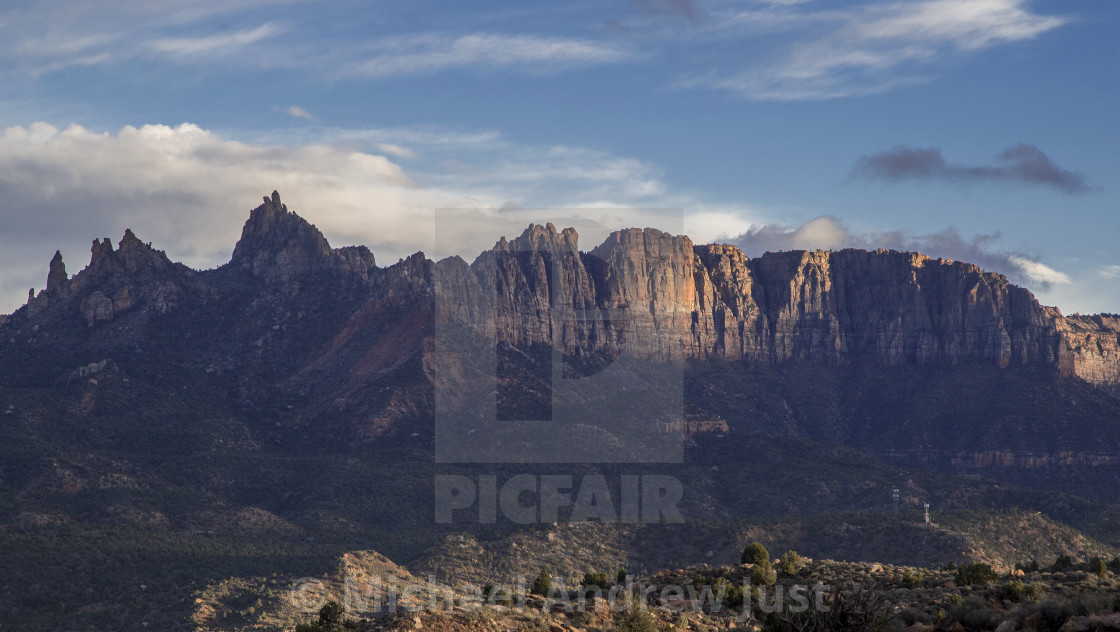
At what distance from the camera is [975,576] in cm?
4744

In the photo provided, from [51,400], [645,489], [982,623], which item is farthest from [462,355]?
[982,623]

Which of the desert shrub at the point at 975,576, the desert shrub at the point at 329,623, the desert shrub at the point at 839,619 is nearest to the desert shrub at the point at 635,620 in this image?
the desert shrub at the point at 839,619

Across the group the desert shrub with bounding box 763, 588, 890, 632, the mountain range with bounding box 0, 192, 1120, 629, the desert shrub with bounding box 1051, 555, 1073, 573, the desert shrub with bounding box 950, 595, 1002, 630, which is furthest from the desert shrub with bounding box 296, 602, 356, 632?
the mountain range with bounding box 0, 192, 1120, 629

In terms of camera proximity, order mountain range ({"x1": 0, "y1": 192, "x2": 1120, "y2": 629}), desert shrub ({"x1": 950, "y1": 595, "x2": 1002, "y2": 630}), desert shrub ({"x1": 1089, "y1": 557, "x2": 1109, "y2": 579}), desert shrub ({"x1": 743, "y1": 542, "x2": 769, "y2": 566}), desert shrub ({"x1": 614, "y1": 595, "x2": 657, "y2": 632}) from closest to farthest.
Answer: desert shrub ({"x1": 950, "y1": 595, "x2": 1002, "y2": 630}) < desert shrub ({"x1": 614, "y1": 595, "x2": 657, "y2": 632}) < desert shrub ({"x1": 1089, "y1": 557, "x2": 1109, "y2": 579}) < desert shrub ({"x1": 743, "y1": 542, "x2": 769, "y2": 566}) < mountain range ({"x1": 0, "y1": 192, "x2": 1120, "y2": 629})

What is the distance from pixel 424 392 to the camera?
17162 centimetres

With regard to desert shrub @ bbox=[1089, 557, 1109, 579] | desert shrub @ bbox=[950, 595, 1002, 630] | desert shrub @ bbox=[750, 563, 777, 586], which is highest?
desert shrub @ bbox=[950, 595, 1002, 630]

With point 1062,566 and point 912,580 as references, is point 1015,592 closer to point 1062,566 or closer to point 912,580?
point 912,580

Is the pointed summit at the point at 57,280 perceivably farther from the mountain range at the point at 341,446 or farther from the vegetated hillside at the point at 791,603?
the vegetated hillside at the point at 791,603

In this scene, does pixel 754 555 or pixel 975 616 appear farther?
pixel 754 555

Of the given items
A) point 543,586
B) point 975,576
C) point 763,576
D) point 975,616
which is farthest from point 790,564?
point 975,616

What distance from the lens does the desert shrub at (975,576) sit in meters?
46.5

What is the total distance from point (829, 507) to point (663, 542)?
127 ft

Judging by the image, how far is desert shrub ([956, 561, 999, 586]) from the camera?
4645 centimetres

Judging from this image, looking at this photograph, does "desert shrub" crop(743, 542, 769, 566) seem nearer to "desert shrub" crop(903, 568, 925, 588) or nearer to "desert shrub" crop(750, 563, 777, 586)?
"desert shrub" crop(750, 563, 777, 586)
